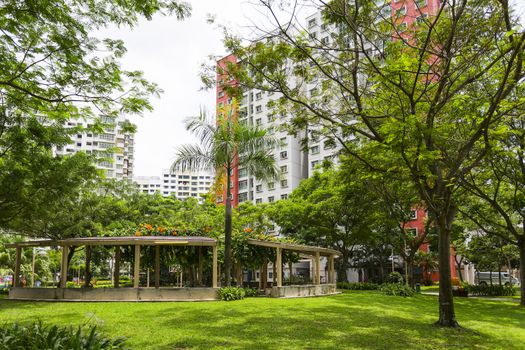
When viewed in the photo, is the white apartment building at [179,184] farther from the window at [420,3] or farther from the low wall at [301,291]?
the window at [420,3]

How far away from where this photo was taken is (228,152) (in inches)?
807

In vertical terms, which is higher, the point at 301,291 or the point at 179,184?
the point at 179,184

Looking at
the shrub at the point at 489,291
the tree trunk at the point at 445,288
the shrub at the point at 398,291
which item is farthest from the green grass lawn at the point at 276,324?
the shrub at the point at 489,291

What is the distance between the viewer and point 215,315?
14.4 metres

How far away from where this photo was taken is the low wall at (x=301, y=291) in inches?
843

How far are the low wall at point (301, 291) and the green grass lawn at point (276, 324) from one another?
9.07ft

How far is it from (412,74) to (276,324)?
7915 millimetres

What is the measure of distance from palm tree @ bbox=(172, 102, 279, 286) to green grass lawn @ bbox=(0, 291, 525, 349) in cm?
520

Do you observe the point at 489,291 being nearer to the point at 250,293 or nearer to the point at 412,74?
the point at 250,293

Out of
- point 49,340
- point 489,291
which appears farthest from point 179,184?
point 49,340

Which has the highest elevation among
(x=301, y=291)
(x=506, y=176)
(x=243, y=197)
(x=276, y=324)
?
(x=243, y=197)

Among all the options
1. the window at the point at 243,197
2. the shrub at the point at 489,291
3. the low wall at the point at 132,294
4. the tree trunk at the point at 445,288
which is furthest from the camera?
the window at the point at 243,197

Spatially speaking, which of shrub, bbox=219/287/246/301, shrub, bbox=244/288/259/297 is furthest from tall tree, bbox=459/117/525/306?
shrub, bbox=244/288/259/297

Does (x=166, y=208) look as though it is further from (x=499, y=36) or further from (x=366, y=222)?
(x=499, y=36)
